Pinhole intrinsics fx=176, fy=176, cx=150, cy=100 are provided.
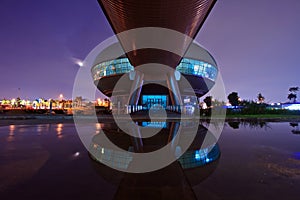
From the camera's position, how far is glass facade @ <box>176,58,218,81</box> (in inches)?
1470

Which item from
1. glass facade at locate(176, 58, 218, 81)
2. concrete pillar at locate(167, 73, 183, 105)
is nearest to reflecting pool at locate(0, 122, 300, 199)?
concrete pillar at locate(167, 73, 183, 105)

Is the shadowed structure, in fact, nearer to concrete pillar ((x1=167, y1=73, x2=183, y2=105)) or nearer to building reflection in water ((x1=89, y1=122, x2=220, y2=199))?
building reflection in water ((x1=89, y1=122, x2=220, y2=199))

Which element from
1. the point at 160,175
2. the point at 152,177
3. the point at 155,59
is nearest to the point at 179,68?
the point at 155,59

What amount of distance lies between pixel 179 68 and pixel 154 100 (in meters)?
9.16

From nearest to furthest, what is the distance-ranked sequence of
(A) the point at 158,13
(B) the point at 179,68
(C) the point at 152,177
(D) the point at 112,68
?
(C) the point at 152,177 → (A) the point at 158,13 → (B) the point at 179,68 → (D) the point at 112,68

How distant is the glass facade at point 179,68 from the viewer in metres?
37.4

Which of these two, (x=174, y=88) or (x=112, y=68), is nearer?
(x=174, y=88)

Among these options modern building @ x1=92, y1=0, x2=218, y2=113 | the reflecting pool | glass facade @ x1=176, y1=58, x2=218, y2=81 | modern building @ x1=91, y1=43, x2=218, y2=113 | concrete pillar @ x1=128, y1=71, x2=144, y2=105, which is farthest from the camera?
modern building @ x1=91, y1=43, x2=218, y2=113

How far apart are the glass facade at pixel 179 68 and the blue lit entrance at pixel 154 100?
7255 mm

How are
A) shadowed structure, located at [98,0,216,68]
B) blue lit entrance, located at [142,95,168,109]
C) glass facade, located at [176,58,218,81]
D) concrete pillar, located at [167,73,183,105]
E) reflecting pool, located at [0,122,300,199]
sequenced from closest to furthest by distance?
reflecting pool, located at [0,122,300,199], shadowed structure, located at [98,0,216,68], concrete pillar, located at [167,73,183,105], glass facade, located at [176,58,218,81], blue lit entrance, located at [142,95,168,109]

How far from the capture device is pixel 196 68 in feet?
128

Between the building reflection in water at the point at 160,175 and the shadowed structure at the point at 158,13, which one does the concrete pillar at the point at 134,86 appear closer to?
the shadowed structure at the point at 158,13

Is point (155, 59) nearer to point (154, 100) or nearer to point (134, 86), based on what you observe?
point (134, 86)

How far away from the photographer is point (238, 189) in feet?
8.06
